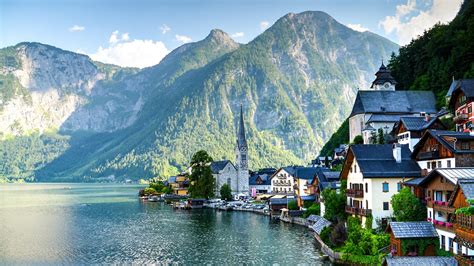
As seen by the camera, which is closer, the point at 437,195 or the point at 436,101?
the point at 437,195

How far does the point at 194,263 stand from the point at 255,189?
108 m

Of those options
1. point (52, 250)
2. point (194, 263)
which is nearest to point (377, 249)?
point (194, 263)

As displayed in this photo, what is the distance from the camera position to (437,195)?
45594mm

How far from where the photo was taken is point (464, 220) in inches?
1442

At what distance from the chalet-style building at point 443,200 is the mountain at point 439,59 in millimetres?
32374

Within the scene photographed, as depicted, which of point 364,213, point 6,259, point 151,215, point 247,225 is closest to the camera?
point 364,213

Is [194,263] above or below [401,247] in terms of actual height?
below

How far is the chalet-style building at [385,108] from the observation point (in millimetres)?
107312

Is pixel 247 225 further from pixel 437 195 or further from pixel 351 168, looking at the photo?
pixel 437 195

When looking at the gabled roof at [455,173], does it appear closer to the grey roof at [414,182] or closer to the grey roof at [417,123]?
the grey roof at [414,182]

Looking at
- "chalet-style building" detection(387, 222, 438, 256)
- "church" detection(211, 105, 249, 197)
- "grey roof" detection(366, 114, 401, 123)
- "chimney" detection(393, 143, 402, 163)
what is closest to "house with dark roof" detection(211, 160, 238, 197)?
"church" detection(211, 105, 249, 197)

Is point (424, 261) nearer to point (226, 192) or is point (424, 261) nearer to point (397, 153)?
point (397, 153)

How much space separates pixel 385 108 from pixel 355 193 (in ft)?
185

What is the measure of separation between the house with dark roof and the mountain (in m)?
36.1
